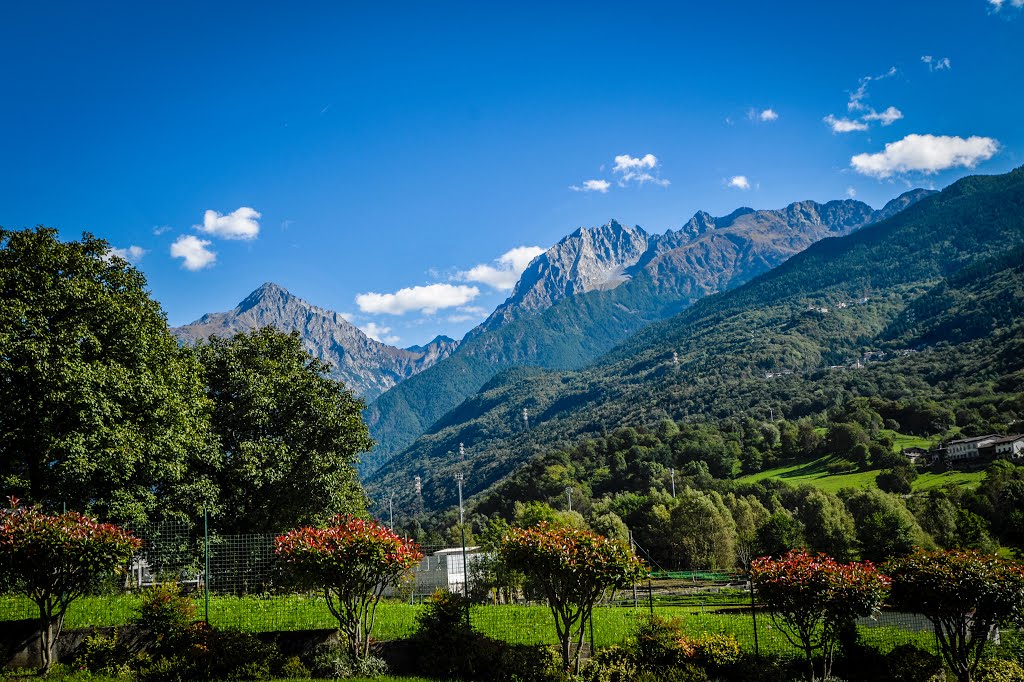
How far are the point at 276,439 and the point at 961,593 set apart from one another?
20.1 metres

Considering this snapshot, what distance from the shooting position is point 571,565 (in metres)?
11.9

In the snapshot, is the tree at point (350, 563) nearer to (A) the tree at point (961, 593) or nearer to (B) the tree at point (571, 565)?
(B) the tree at point (571, 565)

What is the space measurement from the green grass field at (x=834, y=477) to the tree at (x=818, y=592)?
2617 inches

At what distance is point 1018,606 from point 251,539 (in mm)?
13642

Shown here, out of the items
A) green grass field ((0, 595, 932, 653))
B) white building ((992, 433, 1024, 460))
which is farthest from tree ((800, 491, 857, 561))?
green grass field ((0, 595, 932, 653))

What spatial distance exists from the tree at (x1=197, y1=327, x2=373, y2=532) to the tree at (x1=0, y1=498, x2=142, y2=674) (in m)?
9.45

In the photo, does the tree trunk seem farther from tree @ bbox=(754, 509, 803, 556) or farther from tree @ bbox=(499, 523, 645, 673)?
tree @ bbox=(754, 509, 803, 556)

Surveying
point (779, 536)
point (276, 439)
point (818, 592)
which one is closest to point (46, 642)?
point (276, 439)

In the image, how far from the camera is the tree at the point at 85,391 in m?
16.8

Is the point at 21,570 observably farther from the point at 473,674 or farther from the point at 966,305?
the point at 966,305

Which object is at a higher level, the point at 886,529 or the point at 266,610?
the point at 266,610

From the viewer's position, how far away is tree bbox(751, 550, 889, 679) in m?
11.6

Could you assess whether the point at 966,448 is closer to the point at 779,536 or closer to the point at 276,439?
the point at 779,536

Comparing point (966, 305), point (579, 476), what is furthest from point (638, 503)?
point (966, 305)
